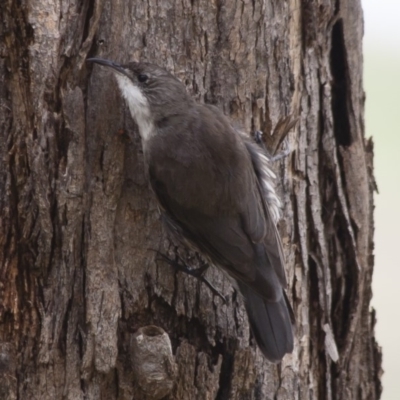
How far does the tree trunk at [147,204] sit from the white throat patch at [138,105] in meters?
0.05

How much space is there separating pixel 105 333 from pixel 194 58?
123 centimetres

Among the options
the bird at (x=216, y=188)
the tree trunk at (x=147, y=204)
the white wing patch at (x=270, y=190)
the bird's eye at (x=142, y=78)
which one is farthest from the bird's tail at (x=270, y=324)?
the bird's eye at (x=142, y=78)

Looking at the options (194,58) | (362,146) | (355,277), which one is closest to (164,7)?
(194,58)

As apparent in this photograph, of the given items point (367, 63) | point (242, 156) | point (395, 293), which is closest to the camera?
point (242, 156)

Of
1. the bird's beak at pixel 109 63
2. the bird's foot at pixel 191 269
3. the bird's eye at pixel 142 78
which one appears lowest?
the bird's foot at pixel 191 269

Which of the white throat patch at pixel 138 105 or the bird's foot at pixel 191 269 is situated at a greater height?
the white throat patch at pixel 138 105

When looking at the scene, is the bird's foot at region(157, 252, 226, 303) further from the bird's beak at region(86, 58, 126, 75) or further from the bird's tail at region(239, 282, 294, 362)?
the bird's beak at region(86, 58, 126, 75)

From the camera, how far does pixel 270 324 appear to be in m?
3.89

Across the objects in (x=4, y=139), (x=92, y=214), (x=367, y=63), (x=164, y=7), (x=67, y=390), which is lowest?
(x=67, y=390)

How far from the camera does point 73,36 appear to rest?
12.4 feet

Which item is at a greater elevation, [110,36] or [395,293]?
[395,293]

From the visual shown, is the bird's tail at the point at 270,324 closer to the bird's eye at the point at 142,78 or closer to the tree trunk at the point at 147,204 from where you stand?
the tree trunk at the point at 147,204

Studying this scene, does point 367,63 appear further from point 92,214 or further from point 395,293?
point 92,214

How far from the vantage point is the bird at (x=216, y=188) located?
3975mm
